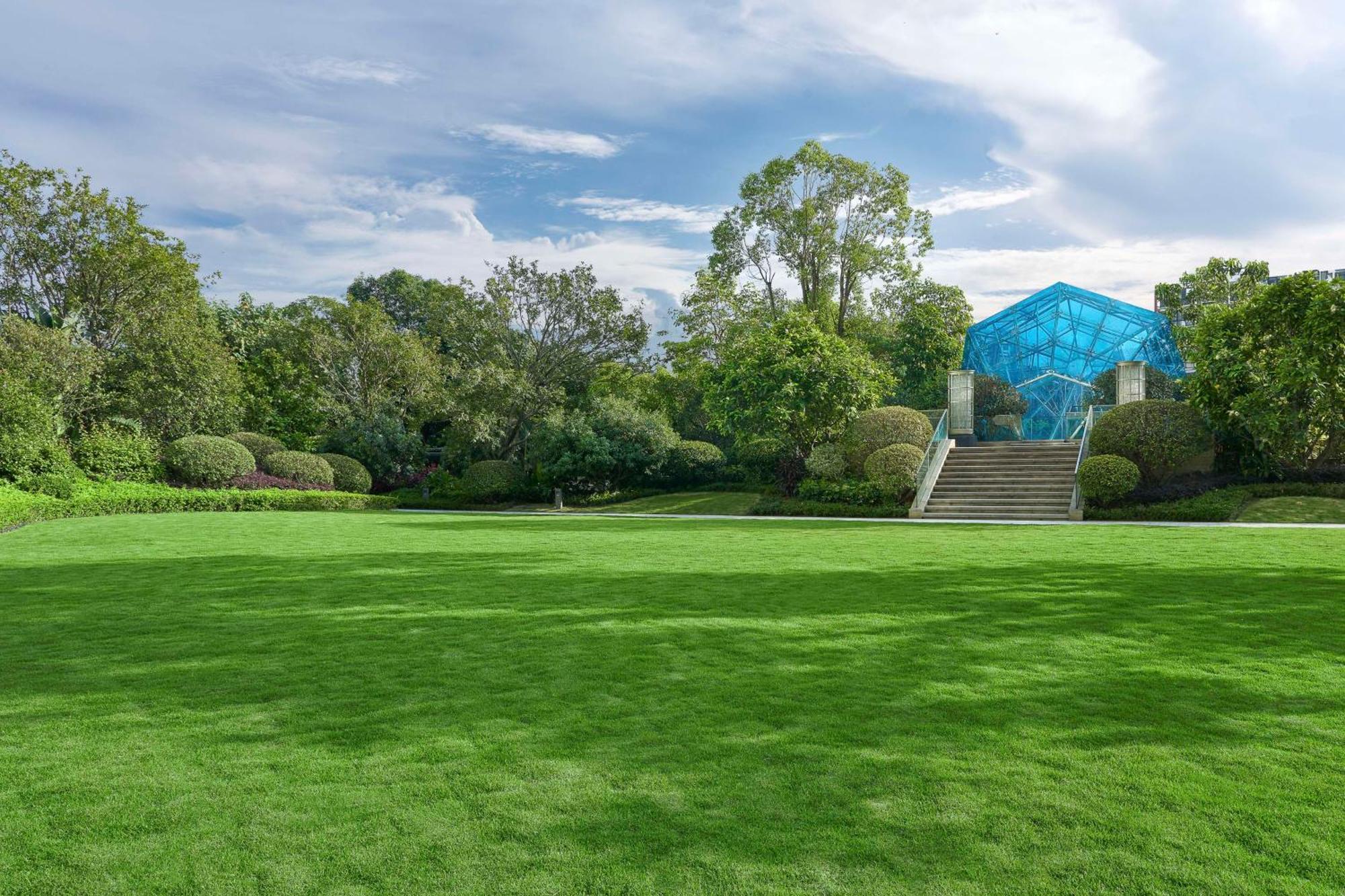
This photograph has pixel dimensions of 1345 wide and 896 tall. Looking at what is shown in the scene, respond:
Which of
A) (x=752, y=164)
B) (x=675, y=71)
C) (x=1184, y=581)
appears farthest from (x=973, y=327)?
(x=1184, y=581)

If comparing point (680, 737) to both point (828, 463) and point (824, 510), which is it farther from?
point (828, 463)

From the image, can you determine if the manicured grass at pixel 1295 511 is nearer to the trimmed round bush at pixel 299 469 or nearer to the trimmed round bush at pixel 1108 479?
the trimmed round bush at pixel 1108 479

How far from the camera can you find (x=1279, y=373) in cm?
1652

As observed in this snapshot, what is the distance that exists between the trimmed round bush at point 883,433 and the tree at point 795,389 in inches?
25.4

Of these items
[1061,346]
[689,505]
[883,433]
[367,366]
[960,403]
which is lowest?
[689,505]

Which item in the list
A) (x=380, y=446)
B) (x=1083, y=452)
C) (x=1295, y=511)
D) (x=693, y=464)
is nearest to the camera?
(x=1295, y=511)

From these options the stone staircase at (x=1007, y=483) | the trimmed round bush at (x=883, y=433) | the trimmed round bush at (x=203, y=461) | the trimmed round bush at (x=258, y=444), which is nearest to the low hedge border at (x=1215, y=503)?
the stone staircase at (x=1007, y=483)

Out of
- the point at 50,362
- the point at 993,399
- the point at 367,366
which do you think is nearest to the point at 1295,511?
the point at 993,399

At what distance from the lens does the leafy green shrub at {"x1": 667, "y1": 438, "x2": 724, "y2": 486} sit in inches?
1038

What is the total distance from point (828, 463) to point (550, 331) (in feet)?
48.7

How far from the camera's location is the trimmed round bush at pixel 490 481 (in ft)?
87.4

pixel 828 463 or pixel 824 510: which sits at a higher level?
pixel 828 463

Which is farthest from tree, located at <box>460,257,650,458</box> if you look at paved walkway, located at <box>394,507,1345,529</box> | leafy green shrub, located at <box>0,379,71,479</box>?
leafy green shrub, located at <box>0,379,71,479</box>

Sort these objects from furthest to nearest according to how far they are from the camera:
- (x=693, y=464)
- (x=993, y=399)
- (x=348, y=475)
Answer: (x=993, y=399) < (x=348, y=475) < (x=693, y=464)
